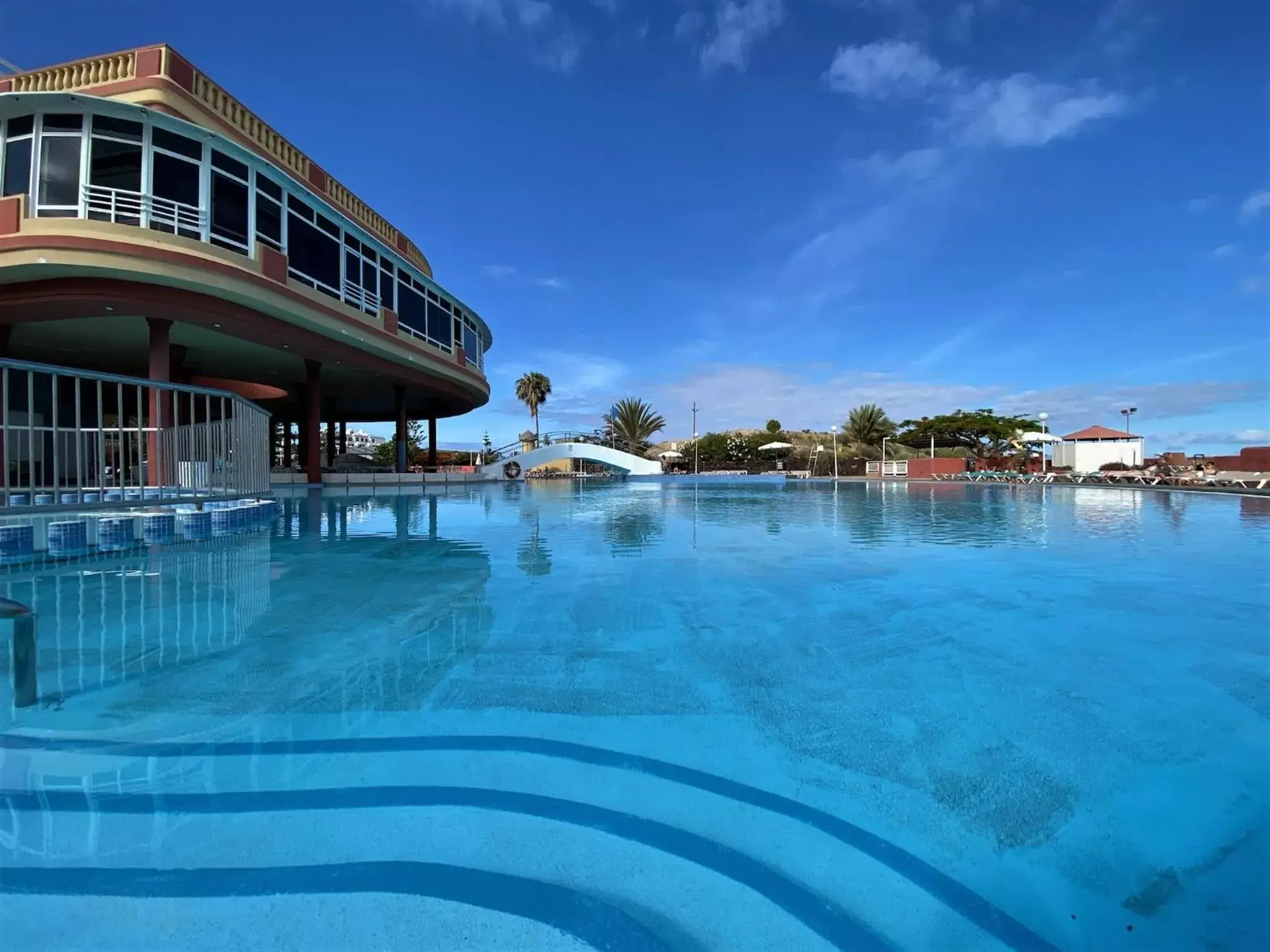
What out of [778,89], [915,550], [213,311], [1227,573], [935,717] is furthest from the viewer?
[778,89]

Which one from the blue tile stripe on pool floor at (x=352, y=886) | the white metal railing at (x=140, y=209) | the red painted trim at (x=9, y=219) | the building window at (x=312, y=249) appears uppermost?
the building window at (x=312, y=249)

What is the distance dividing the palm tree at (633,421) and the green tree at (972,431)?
22.5 metres

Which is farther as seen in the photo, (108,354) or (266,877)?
(108,354)

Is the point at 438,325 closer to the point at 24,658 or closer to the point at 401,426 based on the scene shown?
the point at 401,426

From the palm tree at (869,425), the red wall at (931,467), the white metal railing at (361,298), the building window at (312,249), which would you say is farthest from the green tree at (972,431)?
the building window at (312,249)

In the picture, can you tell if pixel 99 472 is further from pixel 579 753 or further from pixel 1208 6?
pixel 1208 6

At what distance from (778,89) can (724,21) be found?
2910 mm

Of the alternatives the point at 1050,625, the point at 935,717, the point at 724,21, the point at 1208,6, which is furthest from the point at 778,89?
the point at 935,717

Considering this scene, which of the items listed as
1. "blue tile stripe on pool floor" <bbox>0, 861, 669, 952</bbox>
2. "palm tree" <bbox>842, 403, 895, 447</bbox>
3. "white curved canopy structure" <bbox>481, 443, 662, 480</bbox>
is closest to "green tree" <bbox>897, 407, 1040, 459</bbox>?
"palm tree" <bbox>842, 403, 895, 447</bbox>

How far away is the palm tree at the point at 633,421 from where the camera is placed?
52.6 meters

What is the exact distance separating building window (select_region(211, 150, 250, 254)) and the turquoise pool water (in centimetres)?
1114

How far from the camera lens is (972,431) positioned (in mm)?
48156

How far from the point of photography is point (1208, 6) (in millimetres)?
8344

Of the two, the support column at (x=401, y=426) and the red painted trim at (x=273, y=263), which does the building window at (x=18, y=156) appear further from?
the support column at (x=401, y=426)
